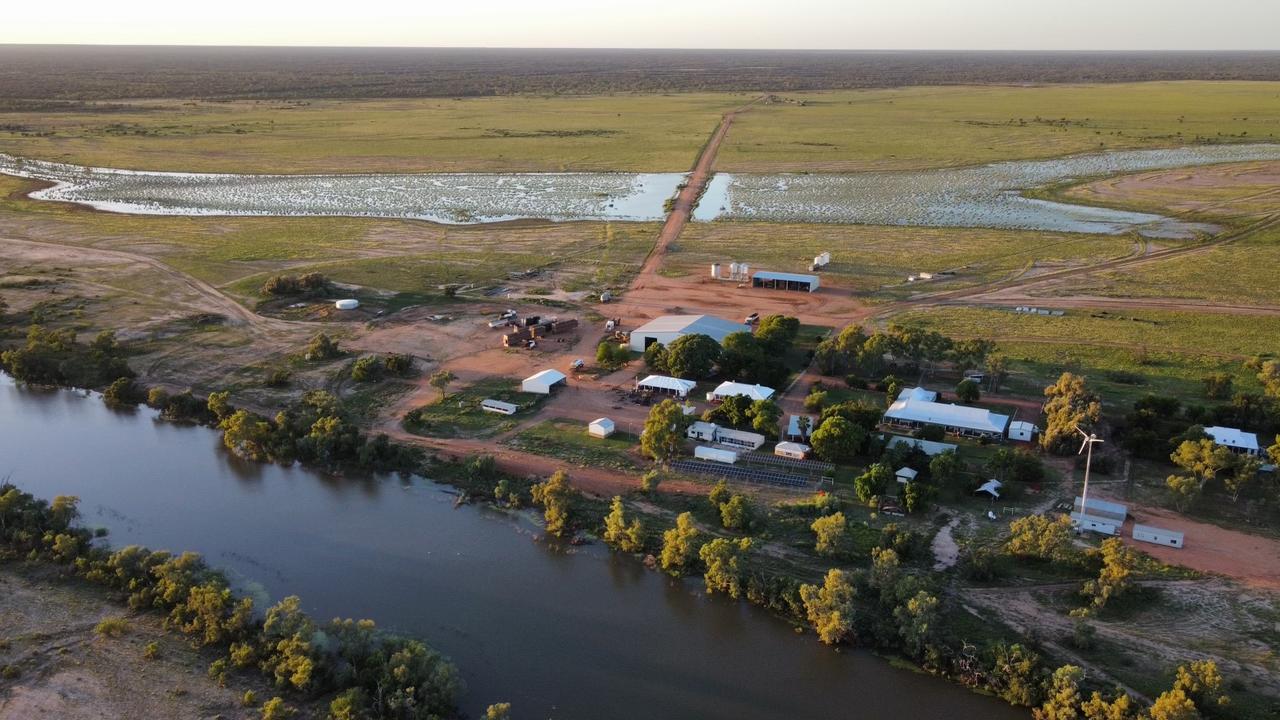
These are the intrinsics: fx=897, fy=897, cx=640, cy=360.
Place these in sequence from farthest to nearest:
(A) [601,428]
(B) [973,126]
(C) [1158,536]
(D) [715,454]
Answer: (B) [973,126], (A) [601,428], (D) [715,454], (C) [1158,536]

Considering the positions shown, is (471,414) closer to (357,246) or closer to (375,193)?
(357,246)

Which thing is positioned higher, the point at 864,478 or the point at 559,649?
the point at 864,478

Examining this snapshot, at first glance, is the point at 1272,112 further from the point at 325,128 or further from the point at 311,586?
the point at 311,586

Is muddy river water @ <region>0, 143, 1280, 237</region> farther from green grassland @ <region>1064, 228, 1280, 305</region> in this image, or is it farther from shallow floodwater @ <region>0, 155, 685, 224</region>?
green grassland @ <region>1064, 228, 1280, 305</region>

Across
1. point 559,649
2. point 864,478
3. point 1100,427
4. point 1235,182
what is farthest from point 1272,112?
point 559,649

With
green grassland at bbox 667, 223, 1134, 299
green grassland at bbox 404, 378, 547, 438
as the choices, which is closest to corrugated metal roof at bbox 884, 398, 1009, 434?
green grassland at bbox 404, 378, 547, 438

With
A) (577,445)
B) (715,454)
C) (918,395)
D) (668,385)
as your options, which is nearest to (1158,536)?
(918,395)
